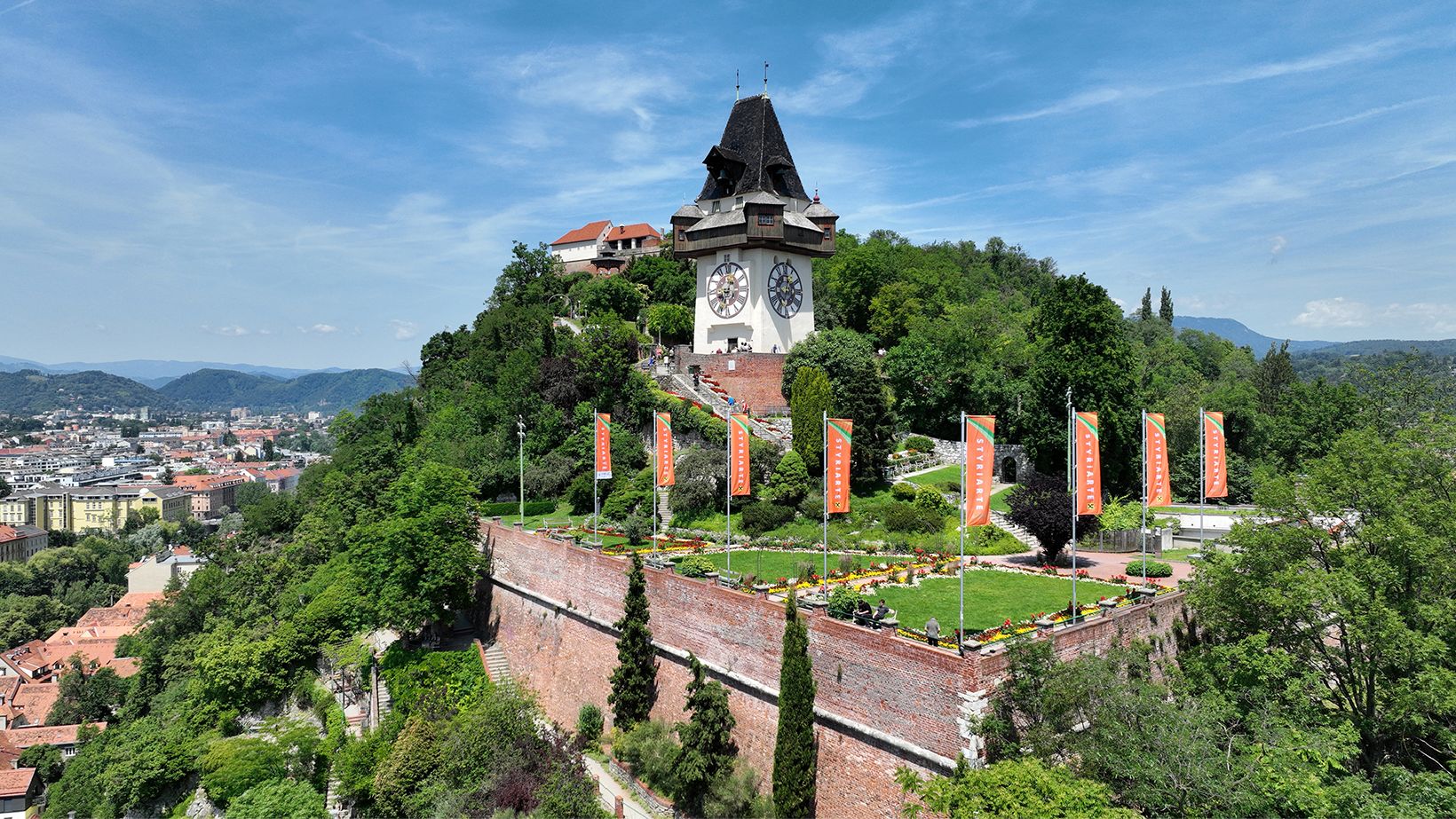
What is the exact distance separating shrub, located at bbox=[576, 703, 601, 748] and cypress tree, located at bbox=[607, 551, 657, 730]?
1.47 m

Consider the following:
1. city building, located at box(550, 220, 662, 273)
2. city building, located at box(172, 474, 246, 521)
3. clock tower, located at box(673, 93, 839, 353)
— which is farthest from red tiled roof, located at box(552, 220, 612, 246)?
city building, located at box(172, 474, 246, 521)

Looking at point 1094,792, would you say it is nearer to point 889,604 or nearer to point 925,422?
point 889,604

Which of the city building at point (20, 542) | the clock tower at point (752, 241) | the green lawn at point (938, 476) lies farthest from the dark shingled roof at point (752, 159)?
the city building at point (20, 542)

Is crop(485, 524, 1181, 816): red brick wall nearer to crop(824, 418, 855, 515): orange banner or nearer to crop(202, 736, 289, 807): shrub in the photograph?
crop(824, 418, 855, 515): orange banner

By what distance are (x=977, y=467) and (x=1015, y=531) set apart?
13.3 meters

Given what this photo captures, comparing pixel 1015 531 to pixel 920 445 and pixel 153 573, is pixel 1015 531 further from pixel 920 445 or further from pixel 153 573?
pixel 153 573

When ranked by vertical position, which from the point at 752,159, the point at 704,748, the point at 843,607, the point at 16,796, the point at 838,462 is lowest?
the point at 16,796

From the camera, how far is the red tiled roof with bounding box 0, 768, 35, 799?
143ft

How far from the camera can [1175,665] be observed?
19.7 meters

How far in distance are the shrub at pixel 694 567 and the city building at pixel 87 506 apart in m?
125

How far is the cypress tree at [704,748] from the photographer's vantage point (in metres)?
A: 18.7

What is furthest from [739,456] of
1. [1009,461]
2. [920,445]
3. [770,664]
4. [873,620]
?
[1009,461]

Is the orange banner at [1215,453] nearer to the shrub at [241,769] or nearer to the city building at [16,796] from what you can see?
the shrub at [241,769]

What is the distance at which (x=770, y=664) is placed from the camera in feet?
62.0
